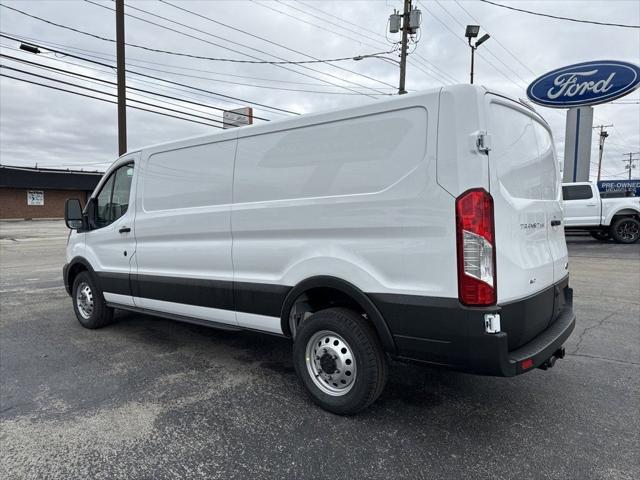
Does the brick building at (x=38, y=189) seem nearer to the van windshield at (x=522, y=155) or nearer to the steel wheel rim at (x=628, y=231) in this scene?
the steel wheel rim at (x=628, y=231)

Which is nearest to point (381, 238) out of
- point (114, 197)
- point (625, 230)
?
point (114, 197)

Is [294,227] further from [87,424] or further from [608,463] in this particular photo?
[608,463]

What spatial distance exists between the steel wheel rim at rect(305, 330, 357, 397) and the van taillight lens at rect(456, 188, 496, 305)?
3.16 feet

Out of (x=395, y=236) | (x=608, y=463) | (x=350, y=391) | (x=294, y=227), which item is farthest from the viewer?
(x=294, y=227)

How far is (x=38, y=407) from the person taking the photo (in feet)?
11.4

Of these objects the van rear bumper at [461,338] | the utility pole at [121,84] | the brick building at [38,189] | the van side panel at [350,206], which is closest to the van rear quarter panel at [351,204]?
the van side panel at [350,206]

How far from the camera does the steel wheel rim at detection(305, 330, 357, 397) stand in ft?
10.6

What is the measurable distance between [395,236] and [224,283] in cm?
179

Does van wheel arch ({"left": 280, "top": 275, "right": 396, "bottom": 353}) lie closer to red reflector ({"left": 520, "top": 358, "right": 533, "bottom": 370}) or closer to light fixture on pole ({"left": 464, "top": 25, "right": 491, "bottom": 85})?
red reflector ({"left": 520, "top": 358, "right": 533, "bottom": 370})

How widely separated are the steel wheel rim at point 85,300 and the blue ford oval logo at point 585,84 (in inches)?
746

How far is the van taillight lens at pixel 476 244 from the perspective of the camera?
2.69 metres

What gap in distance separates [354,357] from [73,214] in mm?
4312

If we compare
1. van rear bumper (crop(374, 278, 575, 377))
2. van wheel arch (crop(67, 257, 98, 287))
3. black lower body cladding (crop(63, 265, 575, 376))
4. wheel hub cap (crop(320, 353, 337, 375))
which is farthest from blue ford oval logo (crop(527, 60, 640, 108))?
wheel hub cap (crop(320, 353, 337, 375))

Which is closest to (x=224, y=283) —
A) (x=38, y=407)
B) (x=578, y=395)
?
(x=38, y=407)
